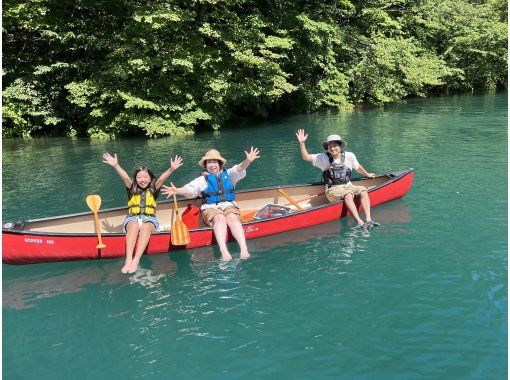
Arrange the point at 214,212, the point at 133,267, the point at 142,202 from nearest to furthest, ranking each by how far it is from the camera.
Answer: the point at 133,267 < the point at 142,202 < the point at 214,212

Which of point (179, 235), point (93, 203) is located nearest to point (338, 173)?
point (179, 235)

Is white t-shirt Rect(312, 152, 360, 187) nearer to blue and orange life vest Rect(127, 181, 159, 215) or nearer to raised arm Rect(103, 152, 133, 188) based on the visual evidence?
blue and orange life vest Rect(127, 181, 159, 215)

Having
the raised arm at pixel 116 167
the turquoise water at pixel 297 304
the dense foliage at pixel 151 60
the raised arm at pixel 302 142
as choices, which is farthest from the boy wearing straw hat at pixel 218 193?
the dense foliage at pixel 151 60

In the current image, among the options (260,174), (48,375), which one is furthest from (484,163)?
(48,375)

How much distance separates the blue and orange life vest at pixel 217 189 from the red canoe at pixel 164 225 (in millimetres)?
478

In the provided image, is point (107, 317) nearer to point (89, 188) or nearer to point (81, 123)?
point (89, 188)

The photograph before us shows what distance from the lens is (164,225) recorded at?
8.34 m

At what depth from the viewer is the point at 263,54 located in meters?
21.1

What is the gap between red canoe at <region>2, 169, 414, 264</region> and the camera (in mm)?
6781

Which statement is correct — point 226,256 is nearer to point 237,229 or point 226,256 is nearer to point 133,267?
point 237,229

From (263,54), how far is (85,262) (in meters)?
15.7

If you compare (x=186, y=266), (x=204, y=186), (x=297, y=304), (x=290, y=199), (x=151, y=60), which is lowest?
(x=297, y=304)

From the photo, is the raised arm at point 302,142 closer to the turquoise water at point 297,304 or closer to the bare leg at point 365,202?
the bare leg at point 365,202

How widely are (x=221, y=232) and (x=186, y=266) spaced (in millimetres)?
708
